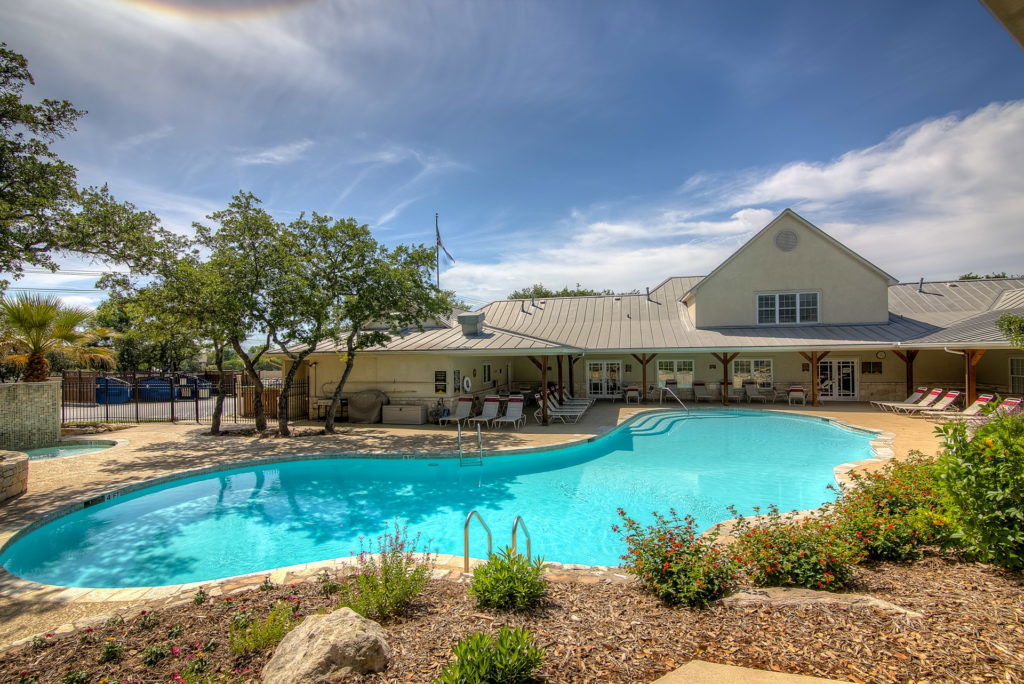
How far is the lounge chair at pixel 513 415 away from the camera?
15.4m

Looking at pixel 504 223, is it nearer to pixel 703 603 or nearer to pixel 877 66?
pixel 877 66

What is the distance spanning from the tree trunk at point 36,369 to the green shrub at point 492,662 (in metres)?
16.9

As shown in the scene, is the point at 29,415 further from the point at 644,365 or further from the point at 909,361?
the point at 909,361

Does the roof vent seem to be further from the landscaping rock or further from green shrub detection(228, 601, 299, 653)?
the landscaping rock

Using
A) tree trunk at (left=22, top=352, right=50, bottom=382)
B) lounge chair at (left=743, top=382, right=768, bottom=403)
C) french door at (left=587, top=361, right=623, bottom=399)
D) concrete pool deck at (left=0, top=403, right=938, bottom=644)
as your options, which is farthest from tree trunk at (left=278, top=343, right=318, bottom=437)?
lounge chair at (left=743, top=382, right=768, bottom=403)

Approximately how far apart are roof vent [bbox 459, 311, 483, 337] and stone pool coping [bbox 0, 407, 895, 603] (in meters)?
5.93

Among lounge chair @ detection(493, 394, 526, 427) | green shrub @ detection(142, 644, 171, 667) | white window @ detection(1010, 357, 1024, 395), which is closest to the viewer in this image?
green shrub @ detection(142, 644, 171, 667)

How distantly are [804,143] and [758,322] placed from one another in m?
11.7

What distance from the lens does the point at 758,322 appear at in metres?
21.6

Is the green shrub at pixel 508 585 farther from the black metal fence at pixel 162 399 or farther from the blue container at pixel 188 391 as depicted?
the blue container at pixel 188 391

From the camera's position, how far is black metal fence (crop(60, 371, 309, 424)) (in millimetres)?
17359

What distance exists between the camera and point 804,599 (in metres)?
3.68

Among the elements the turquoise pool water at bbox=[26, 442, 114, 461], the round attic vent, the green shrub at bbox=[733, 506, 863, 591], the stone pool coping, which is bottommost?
the stone pool coping

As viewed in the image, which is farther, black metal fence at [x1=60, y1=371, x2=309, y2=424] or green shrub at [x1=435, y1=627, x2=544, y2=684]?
black metal fence at [x1=60, y1=371, x2=309, y2=424]
